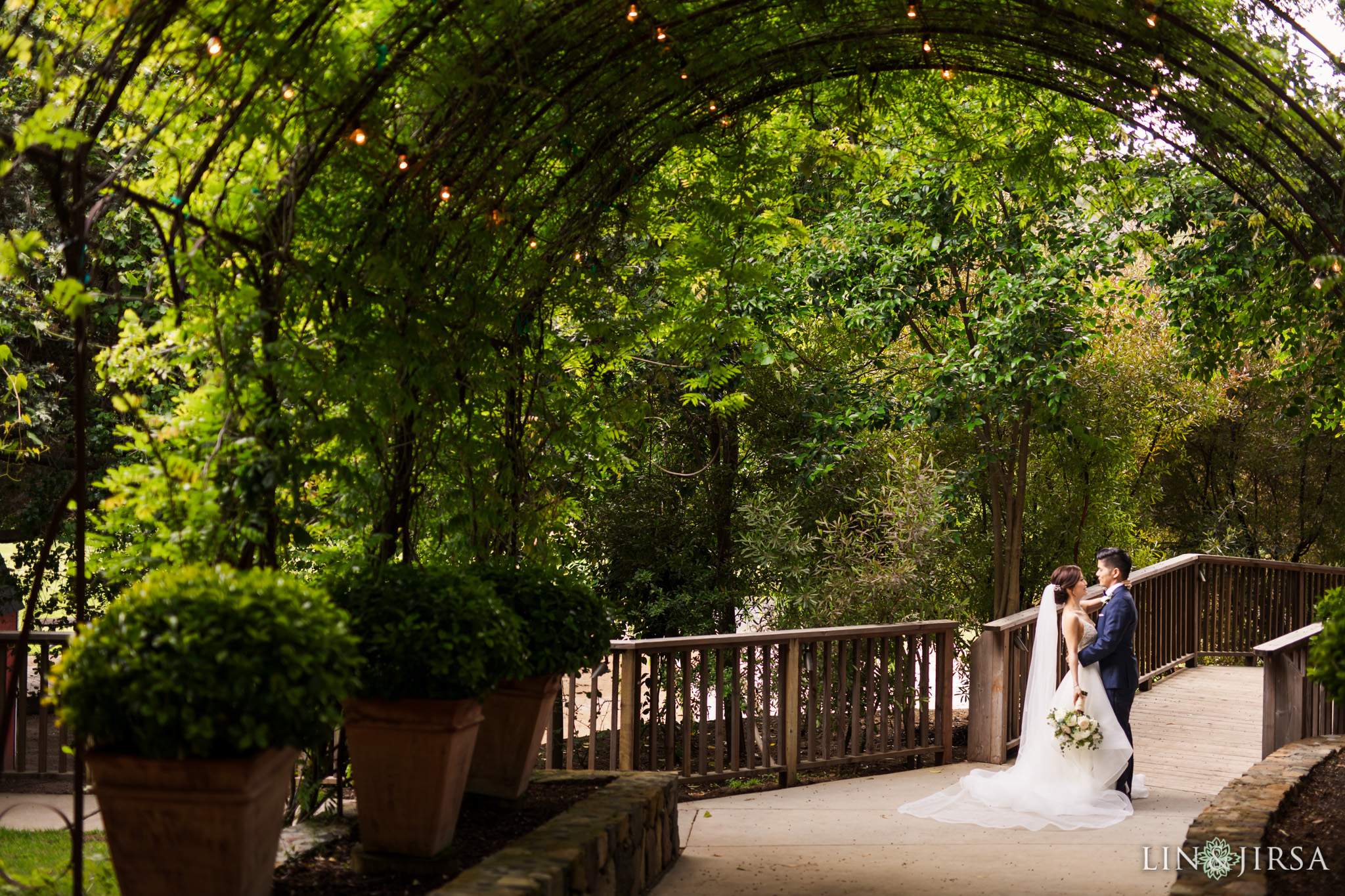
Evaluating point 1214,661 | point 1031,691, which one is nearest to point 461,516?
point 1031,691

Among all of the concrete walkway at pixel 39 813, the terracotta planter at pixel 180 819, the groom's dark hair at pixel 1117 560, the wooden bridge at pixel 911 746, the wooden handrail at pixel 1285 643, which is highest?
the groom's dark hair at pixel 1117 560

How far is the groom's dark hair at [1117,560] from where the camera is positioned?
5.95m

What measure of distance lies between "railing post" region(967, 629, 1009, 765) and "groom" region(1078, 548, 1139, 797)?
32.3 inches

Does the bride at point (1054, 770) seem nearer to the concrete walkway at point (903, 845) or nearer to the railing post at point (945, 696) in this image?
the concrete walkway at point (903, 845)

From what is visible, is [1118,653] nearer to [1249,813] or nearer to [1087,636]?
[1087,636]

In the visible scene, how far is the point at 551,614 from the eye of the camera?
4070mm

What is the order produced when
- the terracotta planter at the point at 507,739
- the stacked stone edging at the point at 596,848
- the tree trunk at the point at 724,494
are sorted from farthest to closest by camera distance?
the tree trunk at the point at 724,494, the terracotta planter at the point at 507,739, the stacked stone edging at the point at 596,848

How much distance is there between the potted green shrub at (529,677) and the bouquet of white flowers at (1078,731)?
109 inches

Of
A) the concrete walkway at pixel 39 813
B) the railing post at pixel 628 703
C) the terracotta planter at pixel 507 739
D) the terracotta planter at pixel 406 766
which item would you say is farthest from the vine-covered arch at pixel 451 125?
the concrete walkway at pixel 39 813

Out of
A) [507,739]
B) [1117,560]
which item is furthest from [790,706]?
[507,739]

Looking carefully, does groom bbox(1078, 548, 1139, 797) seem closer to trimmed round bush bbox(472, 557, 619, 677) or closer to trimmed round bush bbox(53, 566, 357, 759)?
trimmed round bush bbox(472, 557, 619, 677)

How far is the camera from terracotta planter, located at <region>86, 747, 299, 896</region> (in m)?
2.44

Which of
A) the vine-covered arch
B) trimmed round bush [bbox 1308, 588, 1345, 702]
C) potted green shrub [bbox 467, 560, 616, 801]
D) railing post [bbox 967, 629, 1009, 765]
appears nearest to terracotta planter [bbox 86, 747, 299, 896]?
the vine-covered arch

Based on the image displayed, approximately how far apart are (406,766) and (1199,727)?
6.49 metres
